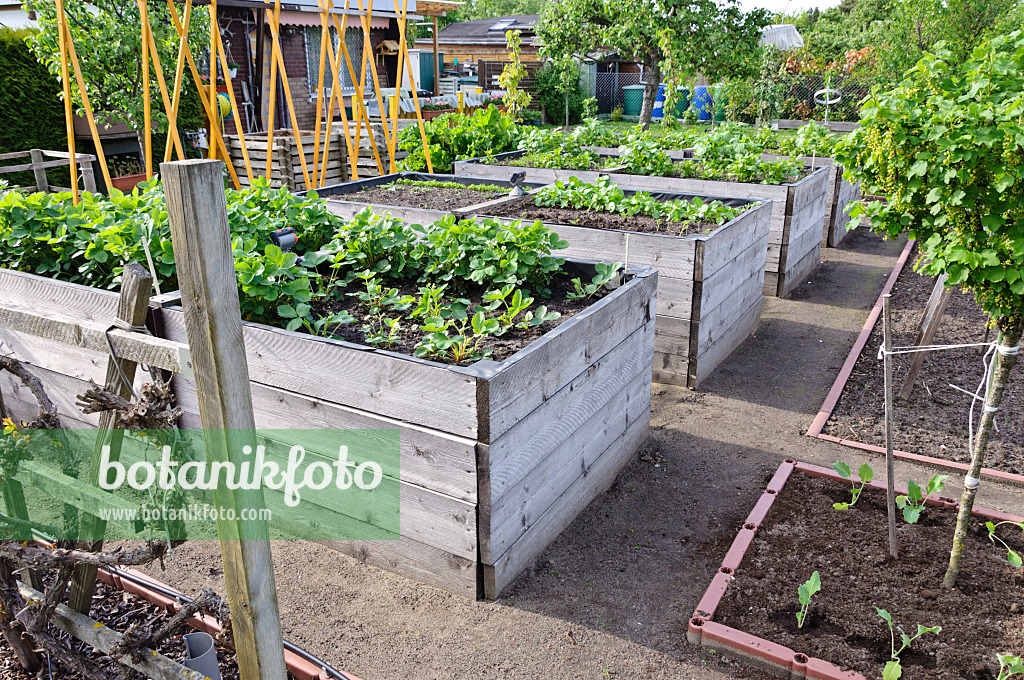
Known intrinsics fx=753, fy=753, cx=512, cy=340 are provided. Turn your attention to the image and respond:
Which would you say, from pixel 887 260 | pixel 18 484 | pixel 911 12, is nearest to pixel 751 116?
pixel 911 12

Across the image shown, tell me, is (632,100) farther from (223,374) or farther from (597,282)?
(223,374)

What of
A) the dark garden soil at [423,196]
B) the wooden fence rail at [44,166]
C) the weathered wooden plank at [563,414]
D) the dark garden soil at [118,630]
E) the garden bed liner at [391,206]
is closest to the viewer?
the dark garden soil at [118,630]

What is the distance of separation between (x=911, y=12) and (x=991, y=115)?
1801 centimetres

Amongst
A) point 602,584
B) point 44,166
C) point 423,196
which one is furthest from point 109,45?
point 602,584

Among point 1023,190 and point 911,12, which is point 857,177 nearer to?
point 1023,190

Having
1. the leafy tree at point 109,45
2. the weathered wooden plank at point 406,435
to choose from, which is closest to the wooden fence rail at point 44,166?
the leafy tree at point 109,45

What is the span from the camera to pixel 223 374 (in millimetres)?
1613

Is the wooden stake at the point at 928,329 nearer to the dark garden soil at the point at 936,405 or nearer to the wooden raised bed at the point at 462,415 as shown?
the dark garden soil at the point at 936,405

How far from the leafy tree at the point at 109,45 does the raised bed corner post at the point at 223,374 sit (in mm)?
8859

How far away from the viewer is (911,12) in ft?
56.3

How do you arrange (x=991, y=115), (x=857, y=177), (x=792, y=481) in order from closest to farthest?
1. (x=991, y=115)
2. (x=857, y=177)
3. (x=792, y=481)

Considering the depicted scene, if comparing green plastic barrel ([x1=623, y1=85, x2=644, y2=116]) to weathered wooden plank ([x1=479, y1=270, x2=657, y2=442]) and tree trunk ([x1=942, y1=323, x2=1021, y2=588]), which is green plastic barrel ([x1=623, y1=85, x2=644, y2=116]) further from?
tree trunk ([x1=942, y1=323, x2=1021, y2=588])

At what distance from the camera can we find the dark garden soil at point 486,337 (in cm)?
321

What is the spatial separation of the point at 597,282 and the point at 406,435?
1414 millimetres
